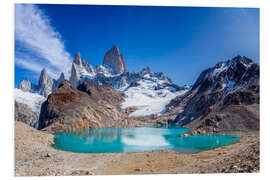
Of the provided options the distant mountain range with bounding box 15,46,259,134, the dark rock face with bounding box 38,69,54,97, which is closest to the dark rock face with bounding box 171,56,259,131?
the distant mountain range with bounding box 15,46,259,134

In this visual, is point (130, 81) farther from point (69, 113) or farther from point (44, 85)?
point (69, 113)

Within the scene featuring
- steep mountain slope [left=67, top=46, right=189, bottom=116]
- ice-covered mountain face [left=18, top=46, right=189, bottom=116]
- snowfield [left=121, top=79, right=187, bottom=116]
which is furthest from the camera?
ice-covered mountain face [left=18, top=46, right=189, bottom=116]

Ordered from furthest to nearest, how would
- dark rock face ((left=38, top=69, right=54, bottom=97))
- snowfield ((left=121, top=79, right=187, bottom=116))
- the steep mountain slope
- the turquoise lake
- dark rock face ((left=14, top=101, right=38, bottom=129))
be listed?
dark rock face ((left=38, top=69, right=54, bottom=97)) → the steep mountain slope → snowfield ((left=121, top=79, right=187, bottom=116)) → dark rock face ((left=14, top=101, right=38, bottom=129)) → the turquoise lake

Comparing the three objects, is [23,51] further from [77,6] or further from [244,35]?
[244,35]

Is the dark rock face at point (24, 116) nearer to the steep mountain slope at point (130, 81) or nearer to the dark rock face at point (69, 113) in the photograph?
the dark rock face at point (69, 113)

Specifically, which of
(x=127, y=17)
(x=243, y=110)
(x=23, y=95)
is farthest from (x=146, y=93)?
(x=127, y=17)

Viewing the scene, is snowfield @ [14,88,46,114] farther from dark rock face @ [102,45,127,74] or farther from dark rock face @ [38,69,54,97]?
dark rock face @ [102,45,127,74]

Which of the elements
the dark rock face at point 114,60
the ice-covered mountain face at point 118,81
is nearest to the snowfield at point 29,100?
the ice-covered mountain face at point 118,81

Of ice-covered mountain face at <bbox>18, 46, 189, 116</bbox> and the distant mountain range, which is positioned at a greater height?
ice-covered mountain face at <bbox>18, 46, 189, 116</bbox>

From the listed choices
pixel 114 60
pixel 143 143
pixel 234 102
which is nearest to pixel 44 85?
pixel 114 60
